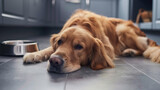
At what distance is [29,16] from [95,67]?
9.22 feet

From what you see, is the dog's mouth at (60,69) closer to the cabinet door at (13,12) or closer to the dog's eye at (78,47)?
the dog's eye at (78,47)

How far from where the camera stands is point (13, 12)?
3.09m

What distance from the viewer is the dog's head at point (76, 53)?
150 centimetres

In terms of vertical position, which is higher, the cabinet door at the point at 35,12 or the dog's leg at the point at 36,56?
the cabinet door at the point at 35,12

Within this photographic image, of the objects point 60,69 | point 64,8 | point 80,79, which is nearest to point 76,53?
point 60,69

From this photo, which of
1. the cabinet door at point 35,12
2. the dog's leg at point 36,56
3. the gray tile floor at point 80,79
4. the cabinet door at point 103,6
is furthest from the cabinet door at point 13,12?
the cabinet door at point 103,6

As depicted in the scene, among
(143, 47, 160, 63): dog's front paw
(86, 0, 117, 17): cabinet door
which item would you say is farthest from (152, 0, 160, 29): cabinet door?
(86, 0, 117, 17): cabinet door

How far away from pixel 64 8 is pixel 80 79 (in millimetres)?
5266

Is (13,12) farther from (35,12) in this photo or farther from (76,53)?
(76,53)

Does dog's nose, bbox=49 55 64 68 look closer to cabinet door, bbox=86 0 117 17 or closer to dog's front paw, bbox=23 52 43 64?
dog's front paw, bbox=23 52 43 64

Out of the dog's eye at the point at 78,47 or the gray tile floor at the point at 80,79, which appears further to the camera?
the dog's eye at the point at 78,47

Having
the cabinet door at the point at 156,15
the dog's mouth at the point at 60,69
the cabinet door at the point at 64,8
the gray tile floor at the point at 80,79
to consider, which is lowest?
the gray tile floor at the point at 80,79

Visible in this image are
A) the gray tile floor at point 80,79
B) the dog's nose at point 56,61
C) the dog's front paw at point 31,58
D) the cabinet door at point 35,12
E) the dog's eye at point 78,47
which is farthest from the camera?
the cabinet door at point 35,12

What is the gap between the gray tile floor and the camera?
117 cm
